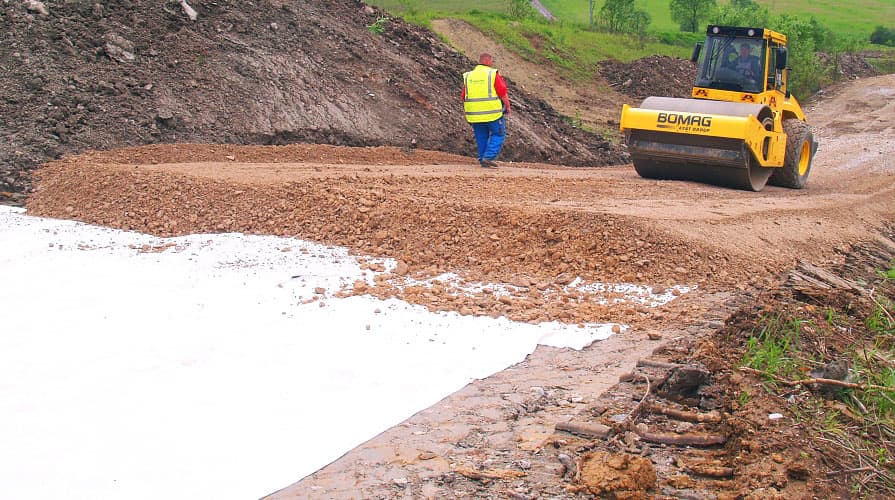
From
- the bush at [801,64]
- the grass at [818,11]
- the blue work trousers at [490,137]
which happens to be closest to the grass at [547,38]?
the bush at [801,64]

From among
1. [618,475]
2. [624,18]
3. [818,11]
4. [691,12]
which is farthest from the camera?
[818,11]

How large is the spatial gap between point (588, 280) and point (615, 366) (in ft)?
5.89

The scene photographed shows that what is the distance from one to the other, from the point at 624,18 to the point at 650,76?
5.25m

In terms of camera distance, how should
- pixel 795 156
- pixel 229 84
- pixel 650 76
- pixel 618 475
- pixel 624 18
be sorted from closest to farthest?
1. pixel 618 475
2. pixel 795 156
3. pixel 229 84
4. pixel 650 76
5. pixel 624 18

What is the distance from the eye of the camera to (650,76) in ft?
76.0

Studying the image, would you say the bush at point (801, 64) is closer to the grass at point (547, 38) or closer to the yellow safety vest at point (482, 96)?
the grass at point (547, 38)

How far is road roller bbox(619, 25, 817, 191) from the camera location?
36.4 feet

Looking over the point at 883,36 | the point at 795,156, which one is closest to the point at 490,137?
the point at 795,156

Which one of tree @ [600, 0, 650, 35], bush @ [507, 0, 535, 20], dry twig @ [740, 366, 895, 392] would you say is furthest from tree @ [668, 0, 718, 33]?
dry twig @ [740, 366, 895, 392]

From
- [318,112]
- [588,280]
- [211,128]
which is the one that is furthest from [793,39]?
[588,280]

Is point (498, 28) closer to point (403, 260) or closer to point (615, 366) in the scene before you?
point (403, 260)

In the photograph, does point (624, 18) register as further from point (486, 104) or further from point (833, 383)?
point (833, 383)

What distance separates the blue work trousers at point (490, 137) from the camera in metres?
13.0

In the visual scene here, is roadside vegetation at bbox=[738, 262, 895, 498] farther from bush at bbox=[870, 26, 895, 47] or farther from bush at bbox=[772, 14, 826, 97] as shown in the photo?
bush at bbox=[870, 26, 895, 47]
